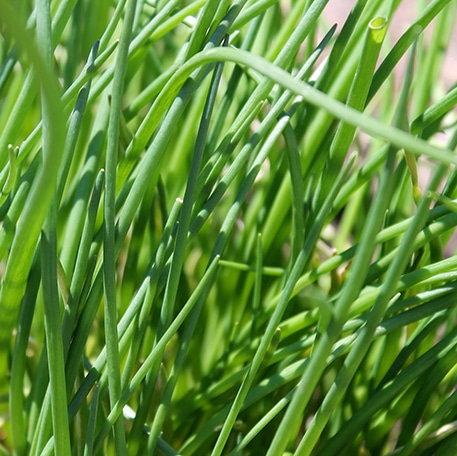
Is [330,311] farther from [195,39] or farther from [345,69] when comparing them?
[345,69]

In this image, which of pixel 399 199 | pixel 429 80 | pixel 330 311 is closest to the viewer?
pixel 330 311

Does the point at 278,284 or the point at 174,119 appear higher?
the point at 174,119

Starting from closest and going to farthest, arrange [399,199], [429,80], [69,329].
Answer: [69,329] < [399,199] < [429,80]

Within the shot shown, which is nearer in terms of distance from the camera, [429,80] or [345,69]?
[345,69]

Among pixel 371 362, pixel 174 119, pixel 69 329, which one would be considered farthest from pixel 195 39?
pixel 371 362

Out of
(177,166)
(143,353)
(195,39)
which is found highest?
(195,39)

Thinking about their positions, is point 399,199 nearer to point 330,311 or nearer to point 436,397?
point 436,397
